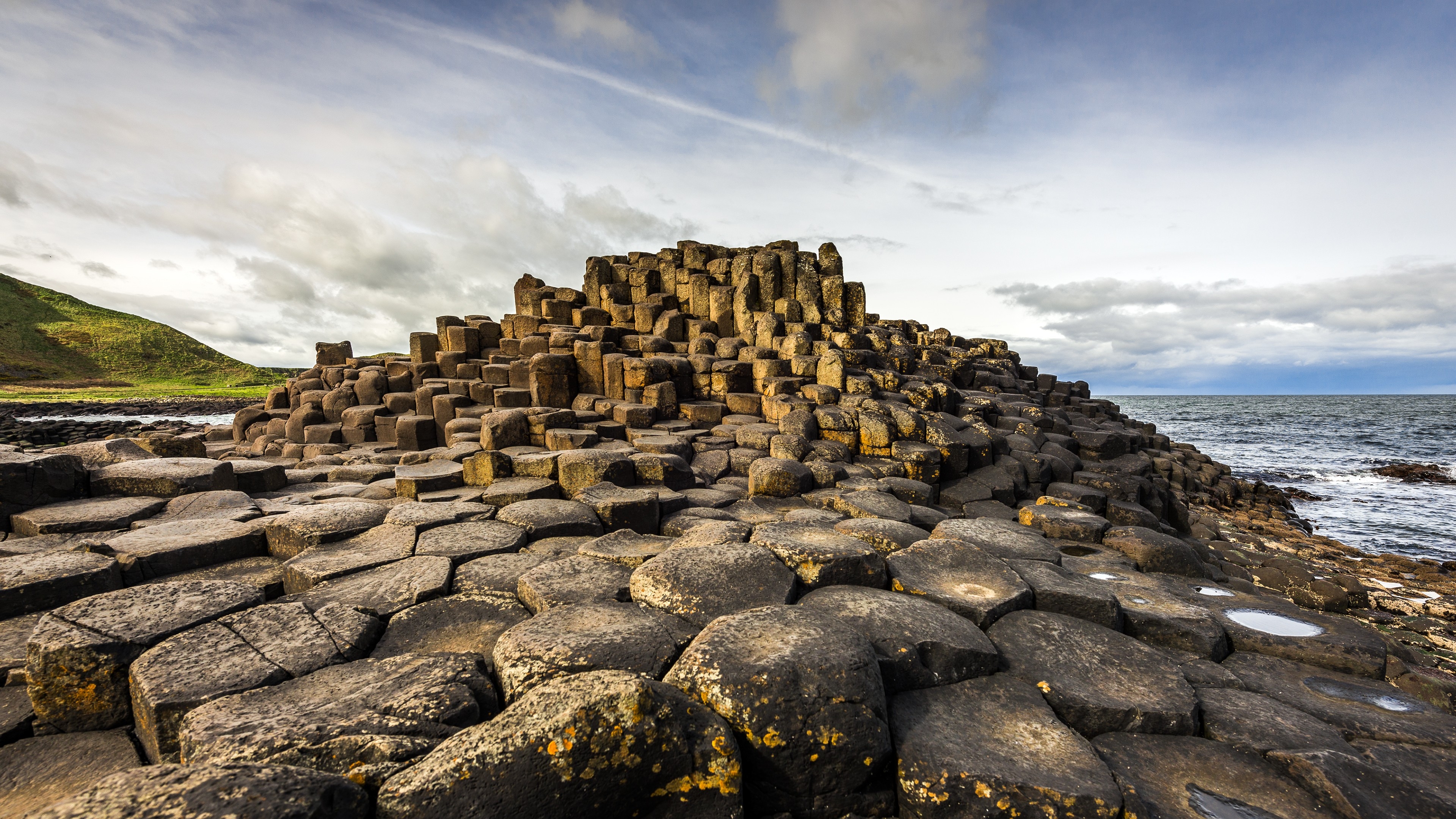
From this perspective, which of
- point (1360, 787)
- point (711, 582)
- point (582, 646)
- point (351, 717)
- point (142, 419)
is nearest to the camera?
point (351, 717)

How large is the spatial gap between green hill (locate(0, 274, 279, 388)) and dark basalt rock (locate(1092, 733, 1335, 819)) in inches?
3374

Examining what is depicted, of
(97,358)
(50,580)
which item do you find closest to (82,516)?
(50,580)

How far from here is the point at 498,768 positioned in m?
2.01

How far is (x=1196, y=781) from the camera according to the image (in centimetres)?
256

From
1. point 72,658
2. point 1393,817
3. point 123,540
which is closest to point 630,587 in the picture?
point 72,658

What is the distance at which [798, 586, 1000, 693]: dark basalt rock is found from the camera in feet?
9.93

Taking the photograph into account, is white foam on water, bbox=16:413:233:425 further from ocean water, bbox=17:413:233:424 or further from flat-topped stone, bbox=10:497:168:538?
flat-topped stone, bbox=10:497:168:538

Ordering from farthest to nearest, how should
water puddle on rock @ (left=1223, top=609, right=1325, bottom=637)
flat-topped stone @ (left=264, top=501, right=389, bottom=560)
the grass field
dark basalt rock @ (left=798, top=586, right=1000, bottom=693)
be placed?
the grass field < flat-topped stone @ (left=264, top=501, right=389, bottom=560) < water puddle on rock @ (left=1223, top=609, right=1325, bottom=637) < dark basalt rock @ (left=798, top=586, right=1000, bottom=693)

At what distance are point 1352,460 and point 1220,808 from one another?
1595 inches

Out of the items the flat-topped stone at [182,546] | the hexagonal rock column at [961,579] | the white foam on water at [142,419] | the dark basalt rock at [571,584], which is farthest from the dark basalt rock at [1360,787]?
the white foam on water at [142,419]

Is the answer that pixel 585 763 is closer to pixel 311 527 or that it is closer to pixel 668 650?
pixel 668 650

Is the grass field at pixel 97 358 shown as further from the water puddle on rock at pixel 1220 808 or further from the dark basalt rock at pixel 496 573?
the water puddle on rock at pixel 1220 808

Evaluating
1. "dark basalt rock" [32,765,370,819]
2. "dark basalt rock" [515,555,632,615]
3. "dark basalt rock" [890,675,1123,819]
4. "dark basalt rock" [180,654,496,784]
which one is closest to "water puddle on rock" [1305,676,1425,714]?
"dark basalt rock" [890,675,1123,819]

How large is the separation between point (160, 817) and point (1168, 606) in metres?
5.52
